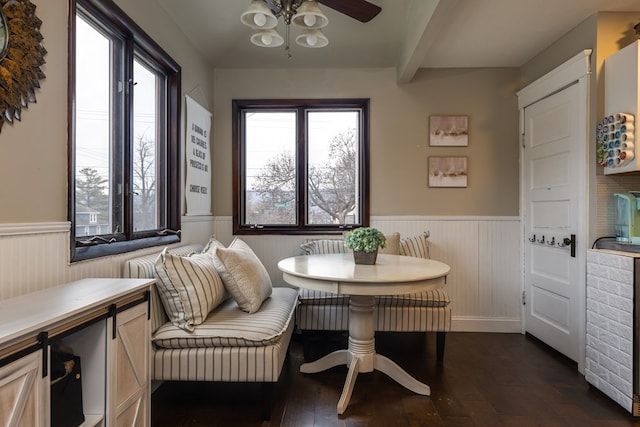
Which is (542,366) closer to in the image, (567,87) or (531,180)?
(531,180)

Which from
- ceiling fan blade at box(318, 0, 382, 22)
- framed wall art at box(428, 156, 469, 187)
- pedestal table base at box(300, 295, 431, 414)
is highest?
ceiling fan blade at box(318, 0, 382, 22)

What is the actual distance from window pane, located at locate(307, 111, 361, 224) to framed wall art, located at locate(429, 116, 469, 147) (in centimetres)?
73

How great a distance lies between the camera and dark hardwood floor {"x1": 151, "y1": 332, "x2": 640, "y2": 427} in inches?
81.5

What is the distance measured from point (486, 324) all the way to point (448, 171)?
1473 mm

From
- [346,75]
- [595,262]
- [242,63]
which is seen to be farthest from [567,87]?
[242,63]

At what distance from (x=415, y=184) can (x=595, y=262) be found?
5.10 feet

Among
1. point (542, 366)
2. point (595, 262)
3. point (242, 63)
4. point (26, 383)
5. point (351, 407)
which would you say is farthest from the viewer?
point (242, 63)

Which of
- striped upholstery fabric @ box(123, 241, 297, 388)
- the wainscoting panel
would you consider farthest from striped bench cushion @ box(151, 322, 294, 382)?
the wainscoting panel

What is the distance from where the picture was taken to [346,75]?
360 cm

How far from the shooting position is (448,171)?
355cm

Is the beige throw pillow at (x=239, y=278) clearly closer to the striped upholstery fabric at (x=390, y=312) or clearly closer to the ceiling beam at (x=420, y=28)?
the striped upholstery fabric at (x=390, y=312)

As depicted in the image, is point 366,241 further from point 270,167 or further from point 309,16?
point 270,167

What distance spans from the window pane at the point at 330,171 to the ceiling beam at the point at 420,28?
0.68 m

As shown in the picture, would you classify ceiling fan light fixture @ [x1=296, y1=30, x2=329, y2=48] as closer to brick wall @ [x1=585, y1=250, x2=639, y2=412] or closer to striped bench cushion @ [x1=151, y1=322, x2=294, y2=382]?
striped bench cushion @ [x1=151, y1=322, x2=294, y2=382]
